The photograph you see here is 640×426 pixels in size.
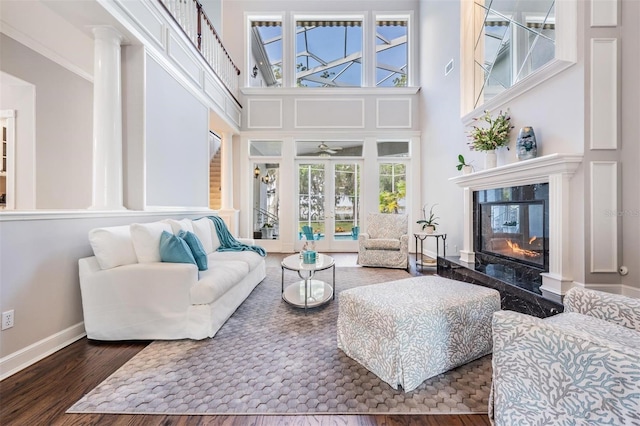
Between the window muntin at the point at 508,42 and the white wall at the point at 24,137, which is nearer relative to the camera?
the window muntin at the point at 508,42

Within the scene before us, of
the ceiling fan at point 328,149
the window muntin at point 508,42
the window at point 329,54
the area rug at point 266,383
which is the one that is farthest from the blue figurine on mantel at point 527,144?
the window at point 329,54

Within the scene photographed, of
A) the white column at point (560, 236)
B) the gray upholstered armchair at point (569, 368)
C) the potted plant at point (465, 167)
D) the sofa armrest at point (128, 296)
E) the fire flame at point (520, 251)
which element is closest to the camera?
the gray upholstered armchair at point (569, 368)

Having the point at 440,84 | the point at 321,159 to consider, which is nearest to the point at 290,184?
the point at 321,159

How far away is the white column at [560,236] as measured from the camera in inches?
82.6

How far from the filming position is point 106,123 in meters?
2.41

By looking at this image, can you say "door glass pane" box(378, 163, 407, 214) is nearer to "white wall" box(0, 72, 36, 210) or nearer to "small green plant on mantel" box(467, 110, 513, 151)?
"small green plant on mantel" box(467, 110, 513, 151)

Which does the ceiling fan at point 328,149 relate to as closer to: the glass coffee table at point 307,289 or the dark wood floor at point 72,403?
the glass coffee table at point 307,289

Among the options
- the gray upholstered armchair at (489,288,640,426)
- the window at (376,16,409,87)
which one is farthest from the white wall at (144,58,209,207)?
the window at (376,16,409,87)

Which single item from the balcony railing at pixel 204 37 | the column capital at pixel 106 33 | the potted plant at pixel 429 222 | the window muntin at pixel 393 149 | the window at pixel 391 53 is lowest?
the potted plant at pixel 429 222

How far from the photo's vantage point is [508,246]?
111 inches

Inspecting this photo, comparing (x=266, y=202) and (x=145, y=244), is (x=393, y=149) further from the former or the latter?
(x=145, y=244)

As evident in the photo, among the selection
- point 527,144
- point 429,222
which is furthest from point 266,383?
point 429,222

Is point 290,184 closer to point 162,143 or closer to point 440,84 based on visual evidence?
point 162,143

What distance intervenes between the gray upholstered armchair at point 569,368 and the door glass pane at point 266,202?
16.4 feet
